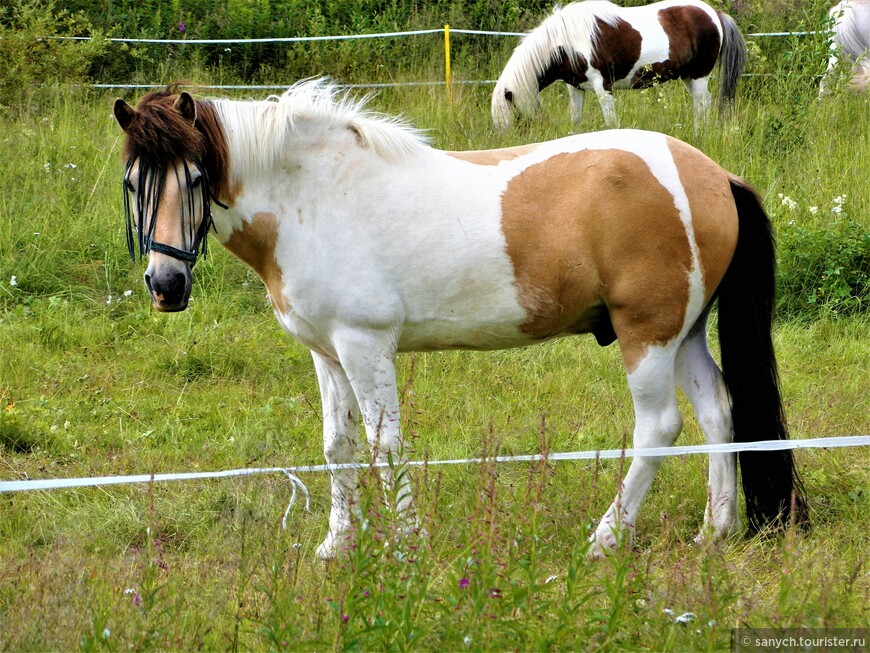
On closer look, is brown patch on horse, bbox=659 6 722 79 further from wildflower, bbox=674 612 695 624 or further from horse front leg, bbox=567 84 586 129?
wildflower, bbox=674 612 695 624

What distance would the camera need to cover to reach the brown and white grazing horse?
4121 millimetres

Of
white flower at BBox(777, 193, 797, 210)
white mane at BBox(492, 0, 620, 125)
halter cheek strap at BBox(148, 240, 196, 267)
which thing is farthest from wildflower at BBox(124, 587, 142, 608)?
white mane at BBox(492, 0, 620, 125)

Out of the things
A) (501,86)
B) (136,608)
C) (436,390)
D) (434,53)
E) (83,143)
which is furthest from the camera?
(434,53)

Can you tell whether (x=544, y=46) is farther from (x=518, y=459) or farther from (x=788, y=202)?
(x=518, y=459)

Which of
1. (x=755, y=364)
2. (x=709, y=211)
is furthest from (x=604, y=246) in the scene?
(x=755, y=364)

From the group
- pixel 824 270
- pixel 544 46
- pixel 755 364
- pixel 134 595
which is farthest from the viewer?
pixel 544 46

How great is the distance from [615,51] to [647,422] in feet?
21.0

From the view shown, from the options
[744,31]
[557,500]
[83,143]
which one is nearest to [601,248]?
[557,500]

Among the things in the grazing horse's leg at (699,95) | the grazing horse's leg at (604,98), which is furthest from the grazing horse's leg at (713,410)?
the grazing horse's leg at (699,95)

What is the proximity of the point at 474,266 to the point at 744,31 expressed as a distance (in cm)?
964

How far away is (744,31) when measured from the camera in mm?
12539

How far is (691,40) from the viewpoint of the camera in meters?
10.3

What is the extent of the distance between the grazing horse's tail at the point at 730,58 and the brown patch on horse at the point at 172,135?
24.1 ft

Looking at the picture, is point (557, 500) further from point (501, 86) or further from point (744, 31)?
point (744, 31)
